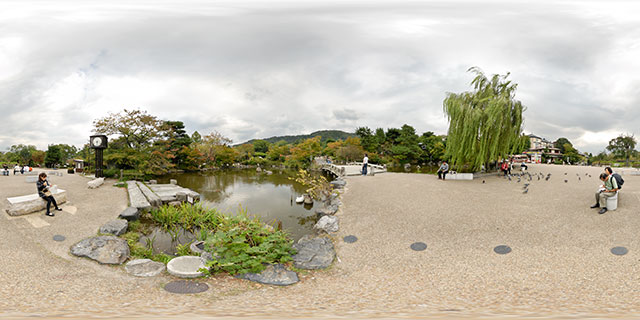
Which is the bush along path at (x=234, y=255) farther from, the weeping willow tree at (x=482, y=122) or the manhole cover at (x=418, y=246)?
the weeping willow tree at (x=482, y=122)

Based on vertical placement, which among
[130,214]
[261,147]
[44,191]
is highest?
[261,147]

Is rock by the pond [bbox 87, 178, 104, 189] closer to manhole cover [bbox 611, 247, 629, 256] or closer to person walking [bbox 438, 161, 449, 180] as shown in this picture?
person walking [bbox 438, 161, 449, 180]

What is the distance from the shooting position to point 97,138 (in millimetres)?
14750

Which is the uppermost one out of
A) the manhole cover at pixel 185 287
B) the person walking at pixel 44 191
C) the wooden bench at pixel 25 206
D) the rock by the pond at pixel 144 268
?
the person walking at pixel 44 191

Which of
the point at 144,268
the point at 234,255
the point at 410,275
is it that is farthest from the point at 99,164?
the point at 410,275

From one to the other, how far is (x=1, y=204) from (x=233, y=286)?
871cm

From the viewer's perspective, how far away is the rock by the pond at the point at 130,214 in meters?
7.45

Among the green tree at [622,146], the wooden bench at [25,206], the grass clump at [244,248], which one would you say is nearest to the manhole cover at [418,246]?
the grass clump at [244,248]

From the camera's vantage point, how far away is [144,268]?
166 inches

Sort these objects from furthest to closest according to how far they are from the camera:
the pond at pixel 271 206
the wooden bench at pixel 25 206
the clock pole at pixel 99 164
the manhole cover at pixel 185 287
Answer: the clock pole at pixel 99 164, the pond at pixel 271 206, the wooden bench at pixel 25 206, the manhole cover at pixel 185 287

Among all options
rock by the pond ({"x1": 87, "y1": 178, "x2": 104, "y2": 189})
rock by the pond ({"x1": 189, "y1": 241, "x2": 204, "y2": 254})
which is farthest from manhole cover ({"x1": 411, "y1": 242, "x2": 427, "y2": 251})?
rock by the pond ({"x1": 87, "y1": 178, "x2": 104, "y2": 189})

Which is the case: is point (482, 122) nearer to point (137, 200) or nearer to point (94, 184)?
point (137, 200)

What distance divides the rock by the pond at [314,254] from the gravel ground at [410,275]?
7.3 inches

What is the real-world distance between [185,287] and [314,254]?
2.06m
